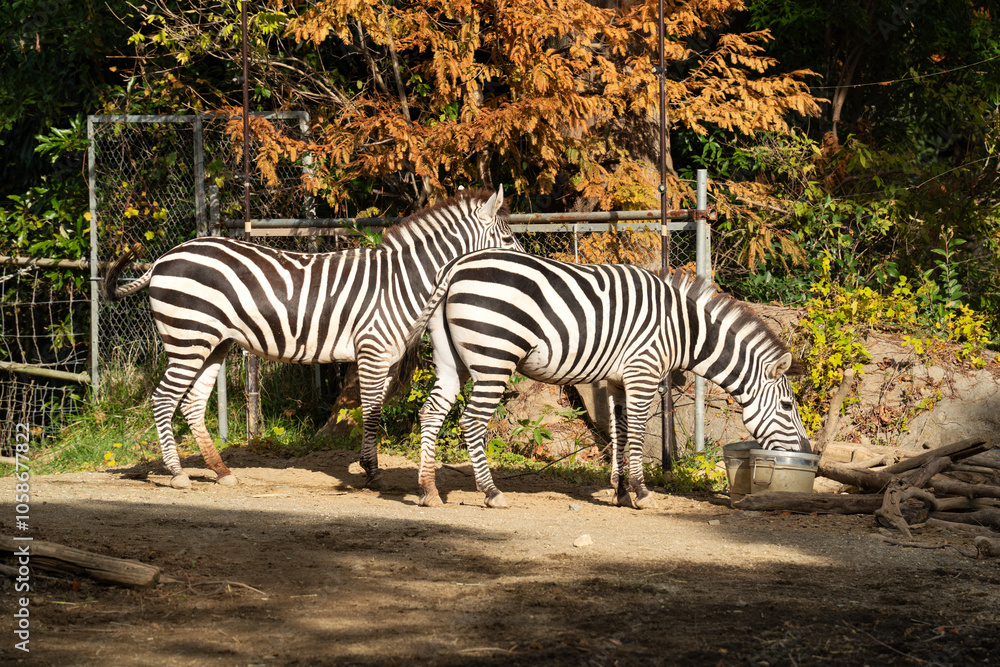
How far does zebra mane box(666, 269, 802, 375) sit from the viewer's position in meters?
6.63

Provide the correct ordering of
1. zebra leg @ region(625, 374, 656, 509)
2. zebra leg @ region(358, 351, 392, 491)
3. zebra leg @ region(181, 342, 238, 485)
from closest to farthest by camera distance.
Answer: zebra leg @ region(625, 374, 656, 509) → zebra leg @ region(358, 351, 392, 491) → zebra leg @ region(181, 342, 238, 485)

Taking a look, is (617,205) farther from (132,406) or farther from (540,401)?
(132,406)

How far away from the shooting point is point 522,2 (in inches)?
296

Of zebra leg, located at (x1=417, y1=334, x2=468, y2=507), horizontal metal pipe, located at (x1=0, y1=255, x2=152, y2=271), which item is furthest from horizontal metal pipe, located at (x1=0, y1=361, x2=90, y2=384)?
zebra leg, located at (x1=417, y1=334, x2=468, y2=507)

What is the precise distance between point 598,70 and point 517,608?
5.87 m

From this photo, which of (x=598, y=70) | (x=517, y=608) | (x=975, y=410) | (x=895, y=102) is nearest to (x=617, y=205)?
(x=598, y=70)

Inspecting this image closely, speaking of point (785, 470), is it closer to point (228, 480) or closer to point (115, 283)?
point (228, 480)

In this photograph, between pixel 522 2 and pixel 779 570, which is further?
pixel 522 2

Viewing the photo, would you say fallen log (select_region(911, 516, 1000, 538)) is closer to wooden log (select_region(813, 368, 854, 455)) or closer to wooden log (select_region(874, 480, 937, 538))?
wooden log (select_region(874, 480, 937, 538))

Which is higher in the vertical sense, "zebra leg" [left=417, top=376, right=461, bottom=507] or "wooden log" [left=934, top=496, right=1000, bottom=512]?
"zebra leg" [left=417, top=376, right=461, bottom=507]

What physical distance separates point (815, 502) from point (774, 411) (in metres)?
0.80

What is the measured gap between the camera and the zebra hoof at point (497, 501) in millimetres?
6238

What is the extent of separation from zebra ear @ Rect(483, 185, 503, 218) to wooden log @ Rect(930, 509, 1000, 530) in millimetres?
3723

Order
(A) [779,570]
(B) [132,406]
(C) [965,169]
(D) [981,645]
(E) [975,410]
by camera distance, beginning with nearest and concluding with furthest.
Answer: (D) [981,645]
(A) [779,570]
(E) [975,410]
(B) [132,406]
(C) [965,169]
